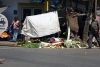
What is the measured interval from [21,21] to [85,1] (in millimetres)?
4660

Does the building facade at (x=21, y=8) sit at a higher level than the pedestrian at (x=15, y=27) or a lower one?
higher

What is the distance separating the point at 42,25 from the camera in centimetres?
2066

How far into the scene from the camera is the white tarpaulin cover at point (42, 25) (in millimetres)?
20672

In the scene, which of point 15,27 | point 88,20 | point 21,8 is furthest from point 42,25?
point 21,8

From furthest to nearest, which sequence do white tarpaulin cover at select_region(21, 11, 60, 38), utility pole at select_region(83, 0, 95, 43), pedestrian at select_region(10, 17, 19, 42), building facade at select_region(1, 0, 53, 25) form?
building facade at select_region(1, 0, 53, 25) → pedestrian at select_region(10, 17, 19, 42) → white tarpaulin cover at select_region(21, 11, 60, 38) → utility pole at select_region(83, 0, 95, 43)

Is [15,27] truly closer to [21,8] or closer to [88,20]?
[21,8]

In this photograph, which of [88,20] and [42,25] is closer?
[88,20]

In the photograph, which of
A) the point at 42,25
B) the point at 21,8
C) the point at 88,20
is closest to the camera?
the point at 88,20

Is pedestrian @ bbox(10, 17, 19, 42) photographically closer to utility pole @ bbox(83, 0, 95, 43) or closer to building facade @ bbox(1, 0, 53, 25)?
building facade @ bbox(1, 0, 53, 25)

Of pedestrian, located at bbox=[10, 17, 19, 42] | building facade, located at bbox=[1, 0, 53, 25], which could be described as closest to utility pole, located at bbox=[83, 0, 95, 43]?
building facade, located at bbox=[1, 0, 53, 25]

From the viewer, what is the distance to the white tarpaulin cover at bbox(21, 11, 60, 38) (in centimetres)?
2067

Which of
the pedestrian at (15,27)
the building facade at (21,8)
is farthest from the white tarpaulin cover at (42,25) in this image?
the building facade at (21,8)

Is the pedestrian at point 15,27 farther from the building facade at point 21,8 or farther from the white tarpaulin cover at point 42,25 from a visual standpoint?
the white tarpaulin cover at point 42,25

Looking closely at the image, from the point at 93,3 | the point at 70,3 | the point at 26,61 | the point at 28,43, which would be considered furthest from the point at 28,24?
the point at 26,61
